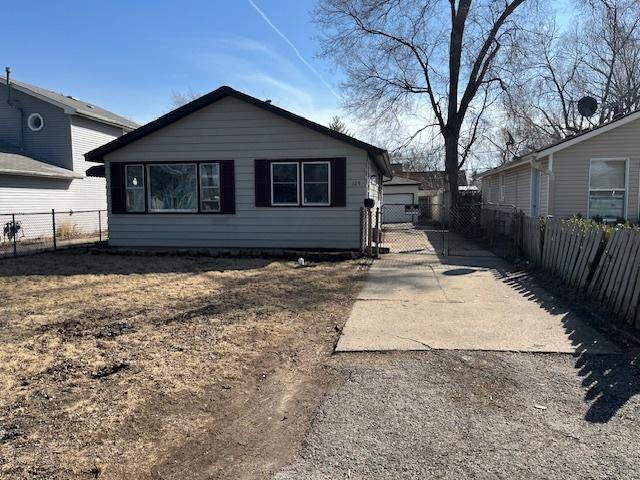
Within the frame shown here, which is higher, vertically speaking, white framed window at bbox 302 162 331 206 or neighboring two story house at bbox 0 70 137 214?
neighboring two story house at bbox 0 70 137 214

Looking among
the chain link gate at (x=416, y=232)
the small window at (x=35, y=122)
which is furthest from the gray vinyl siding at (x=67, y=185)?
the chain link gate at (x=416, y=232)

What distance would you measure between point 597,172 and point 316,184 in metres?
8.53

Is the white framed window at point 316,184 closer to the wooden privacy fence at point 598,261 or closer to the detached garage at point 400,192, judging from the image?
the wooden privacy fence at point 598,261

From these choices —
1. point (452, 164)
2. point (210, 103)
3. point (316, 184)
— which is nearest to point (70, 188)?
point (210, 103)

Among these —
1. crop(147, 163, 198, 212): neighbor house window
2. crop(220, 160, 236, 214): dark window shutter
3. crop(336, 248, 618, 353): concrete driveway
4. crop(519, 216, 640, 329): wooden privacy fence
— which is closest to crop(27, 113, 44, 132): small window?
crop(147, 163, 198, 212): neighbor house window

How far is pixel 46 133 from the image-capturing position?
20.3 meters

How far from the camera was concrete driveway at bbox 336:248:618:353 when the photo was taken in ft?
16.8

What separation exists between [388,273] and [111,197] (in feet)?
27.3

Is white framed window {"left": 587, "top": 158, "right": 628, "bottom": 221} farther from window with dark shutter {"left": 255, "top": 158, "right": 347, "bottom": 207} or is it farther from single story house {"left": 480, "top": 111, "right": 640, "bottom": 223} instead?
window with dark shutter {"left": 255, "top": 158, "right": 347, "bottom": 207}

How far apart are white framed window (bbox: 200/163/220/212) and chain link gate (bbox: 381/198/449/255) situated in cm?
529

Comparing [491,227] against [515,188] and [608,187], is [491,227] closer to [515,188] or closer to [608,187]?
[608,187]

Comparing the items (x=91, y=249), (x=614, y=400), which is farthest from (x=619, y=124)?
(x=91, y=249)

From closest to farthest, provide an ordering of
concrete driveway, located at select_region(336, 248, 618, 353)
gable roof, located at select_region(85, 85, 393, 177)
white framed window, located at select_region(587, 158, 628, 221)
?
concrete driveway, located at select_region(336, 248, 618, 353), gable roof, located at select_region(85, 85, 393, 177), white framed window, located at select_region(587, 158, 628, 221)

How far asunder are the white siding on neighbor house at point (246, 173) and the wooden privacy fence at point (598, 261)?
4634 mm
